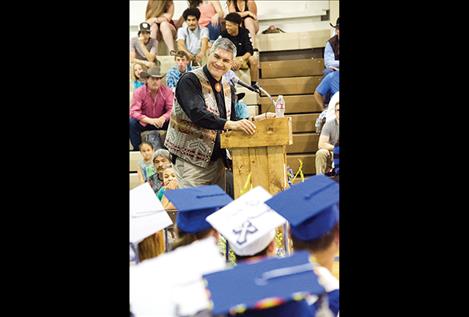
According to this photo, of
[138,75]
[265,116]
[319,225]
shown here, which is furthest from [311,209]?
[138,75]

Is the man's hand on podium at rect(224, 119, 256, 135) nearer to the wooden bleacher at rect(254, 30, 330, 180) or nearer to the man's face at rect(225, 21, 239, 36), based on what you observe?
the wooden bleacher at rect(254, 30, 330, 180)

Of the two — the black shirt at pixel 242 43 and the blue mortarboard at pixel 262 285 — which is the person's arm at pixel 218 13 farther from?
the blue mortarboard at pixel 262 285

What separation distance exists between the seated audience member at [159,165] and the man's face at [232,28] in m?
0.41

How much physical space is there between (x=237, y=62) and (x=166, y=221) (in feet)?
1.70

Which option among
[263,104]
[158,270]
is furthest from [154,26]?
[158,270]

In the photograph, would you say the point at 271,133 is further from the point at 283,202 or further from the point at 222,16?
the point at 222,16

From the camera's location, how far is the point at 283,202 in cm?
189

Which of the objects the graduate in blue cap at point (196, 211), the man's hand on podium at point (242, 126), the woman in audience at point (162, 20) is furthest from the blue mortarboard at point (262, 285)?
the woman in audience at point (162, 20)

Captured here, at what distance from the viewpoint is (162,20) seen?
6.77 ft

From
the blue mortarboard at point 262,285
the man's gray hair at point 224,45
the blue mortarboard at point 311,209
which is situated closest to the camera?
the blue mortarboard at point 262,285

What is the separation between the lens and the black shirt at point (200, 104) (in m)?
2.04

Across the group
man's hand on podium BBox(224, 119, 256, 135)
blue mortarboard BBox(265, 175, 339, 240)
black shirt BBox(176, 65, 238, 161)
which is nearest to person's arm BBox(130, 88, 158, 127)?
black shirt BBox(176, 65, 238, 161)

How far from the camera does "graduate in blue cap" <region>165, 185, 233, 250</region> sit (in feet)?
6.48

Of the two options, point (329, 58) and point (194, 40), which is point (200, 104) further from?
point (329, 58)
